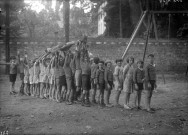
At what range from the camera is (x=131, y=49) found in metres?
20.6

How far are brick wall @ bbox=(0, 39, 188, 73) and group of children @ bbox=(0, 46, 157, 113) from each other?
10025 mm

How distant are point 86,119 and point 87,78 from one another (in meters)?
1.95

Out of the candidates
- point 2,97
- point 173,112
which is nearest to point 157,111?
point 173,112

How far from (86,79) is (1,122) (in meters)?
3.03

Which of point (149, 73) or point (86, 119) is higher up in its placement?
point (149, 73)

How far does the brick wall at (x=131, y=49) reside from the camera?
19859 millimetres

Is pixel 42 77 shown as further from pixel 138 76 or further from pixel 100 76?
pixel 138 76

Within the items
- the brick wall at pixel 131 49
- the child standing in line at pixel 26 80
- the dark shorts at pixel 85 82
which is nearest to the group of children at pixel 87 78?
the dark shorts at pixel 85 82

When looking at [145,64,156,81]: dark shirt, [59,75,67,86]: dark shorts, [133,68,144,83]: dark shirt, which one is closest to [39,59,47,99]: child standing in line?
[59,75,67,86]: dark shorts

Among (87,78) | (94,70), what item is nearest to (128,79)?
(94,70)

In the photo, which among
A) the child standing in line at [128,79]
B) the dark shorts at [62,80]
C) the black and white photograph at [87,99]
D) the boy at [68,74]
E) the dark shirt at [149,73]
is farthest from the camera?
the dark shorts at [62,80]

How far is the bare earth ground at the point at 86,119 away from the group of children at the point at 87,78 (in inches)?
20.2

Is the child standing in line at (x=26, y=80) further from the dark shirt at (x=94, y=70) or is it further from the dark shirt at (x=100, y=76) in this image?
the dark shirt at (x=100, y=76)

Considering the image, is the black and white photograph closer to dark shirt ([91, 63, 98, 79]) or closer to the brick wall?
dark shirt ([91, 63, 98, 79])
